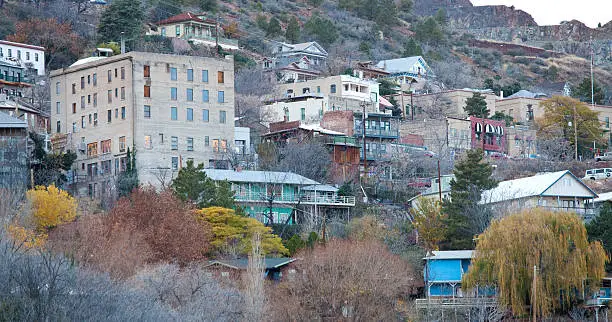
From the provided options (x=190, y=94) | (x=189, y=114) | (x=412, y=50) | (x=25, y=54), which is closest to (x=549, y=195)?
(x=189, y=114)

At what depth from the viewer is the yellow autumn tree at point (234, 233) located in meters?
83.7

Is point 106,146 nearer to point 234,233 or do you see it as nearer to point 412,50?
point 234,233

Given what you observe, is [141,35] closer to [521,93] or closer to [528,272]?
[521,93]

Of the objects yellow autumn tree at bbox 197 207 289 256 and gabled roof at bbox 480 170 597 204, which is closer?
yellow autumn tree at bbox 197 207 289 256

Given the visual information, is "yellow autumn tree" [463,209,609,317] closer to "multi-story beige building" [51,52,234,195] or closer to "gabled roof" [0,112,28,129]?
"multi-story beige building" [51,52,234,195]

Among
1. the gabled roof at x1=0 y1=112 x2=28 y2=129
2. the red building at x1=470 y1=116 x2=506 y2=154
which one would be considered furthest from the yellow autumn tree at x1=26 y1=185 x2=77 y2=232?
the red building at x1=470 y1=116 x2=506 y2=154

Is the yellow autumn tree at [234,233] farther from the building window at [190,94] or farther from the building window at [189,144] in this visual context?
the building window at [190,94]

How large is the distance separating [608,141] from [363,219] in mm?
59349

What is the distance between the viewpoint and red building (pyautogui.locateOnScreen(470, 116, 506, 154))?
127 meters

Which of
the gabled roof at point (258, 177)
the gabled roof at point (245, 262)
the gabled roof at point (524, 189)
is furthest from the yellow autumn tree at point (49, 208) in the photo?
the gabled roof at point (524, 189)

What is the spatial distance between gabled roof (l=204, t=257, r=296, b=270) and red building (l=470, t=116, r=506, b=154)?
4730cm

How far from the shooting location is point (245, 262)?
80.2 m

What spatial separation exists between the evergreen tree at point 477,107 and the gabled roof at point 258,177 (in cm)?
3957

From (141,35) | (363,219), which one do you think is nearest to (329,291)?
(363,219)
